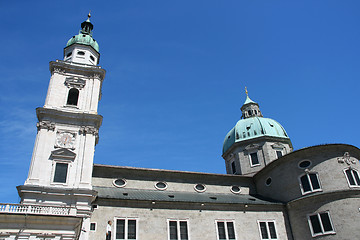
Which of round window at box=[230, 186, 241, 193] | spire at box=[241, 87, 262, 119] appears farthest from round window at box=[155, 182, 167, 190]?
spire at box=[241, 87, 262, 119]

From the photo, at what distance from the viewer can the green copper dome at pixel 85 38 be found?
3753 centimetres

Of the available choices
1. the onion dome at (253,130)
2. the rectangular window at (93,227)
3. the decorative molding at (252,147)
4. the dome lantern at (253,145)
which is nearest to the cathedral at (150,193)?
the rectangular window at (93,227)

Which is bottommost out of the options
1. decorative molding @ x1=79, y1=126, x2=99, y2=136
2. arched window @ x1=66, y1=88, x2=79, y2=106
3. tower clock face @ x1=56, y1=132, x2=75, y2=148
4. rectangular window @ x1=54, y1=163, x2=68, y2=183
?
rectangular window @ x1=54, y1=163, x2=68, y2=183

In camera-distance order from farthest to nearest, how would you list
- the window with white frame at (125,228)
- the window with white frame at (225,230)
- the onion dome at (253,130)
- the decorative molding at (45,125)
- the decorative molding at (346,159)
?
the onion dome at (253,130)
the decorative molding at (346,159)
the decorative molding at (45,125)
the window with white frame at (225,230)
the window with white frame at (125,228)

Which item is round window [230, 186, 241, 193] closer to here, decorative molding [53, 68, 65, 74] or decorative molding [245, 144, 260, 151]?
decorative molding [245, 144, 260, 151]

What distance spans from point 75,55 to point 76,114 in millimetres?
9954

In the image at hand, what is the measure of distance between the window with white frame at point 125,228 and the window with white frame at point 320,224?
1606cm

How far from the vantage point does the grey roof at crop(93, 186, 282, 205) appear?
27625 millimetres

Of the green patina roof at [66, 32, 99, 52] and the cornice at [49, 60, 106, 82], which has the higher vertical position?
the green patina roof at [66, 32, 99, 52]

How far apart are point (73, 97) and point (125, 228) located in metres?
15.2

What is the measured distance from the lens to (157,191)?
103 feet

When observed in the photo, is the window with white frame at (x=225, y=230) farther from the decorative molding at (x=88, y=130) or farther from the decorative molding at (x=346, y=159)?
the decorative molding at (x=88, y=130)

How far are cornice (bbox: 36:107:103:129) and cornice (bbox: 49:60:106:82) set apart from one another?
5974mm

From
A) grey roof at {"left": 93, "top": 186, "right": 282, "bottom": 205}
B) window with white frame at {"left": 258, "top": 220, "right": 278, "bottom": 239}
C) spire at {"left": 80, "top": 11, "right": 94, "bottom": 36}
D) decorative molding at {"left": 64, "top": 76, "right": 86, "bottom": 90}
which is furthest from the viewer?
spire at {"left": 80, "top": 11, "right": 94, "bottom": 36}
